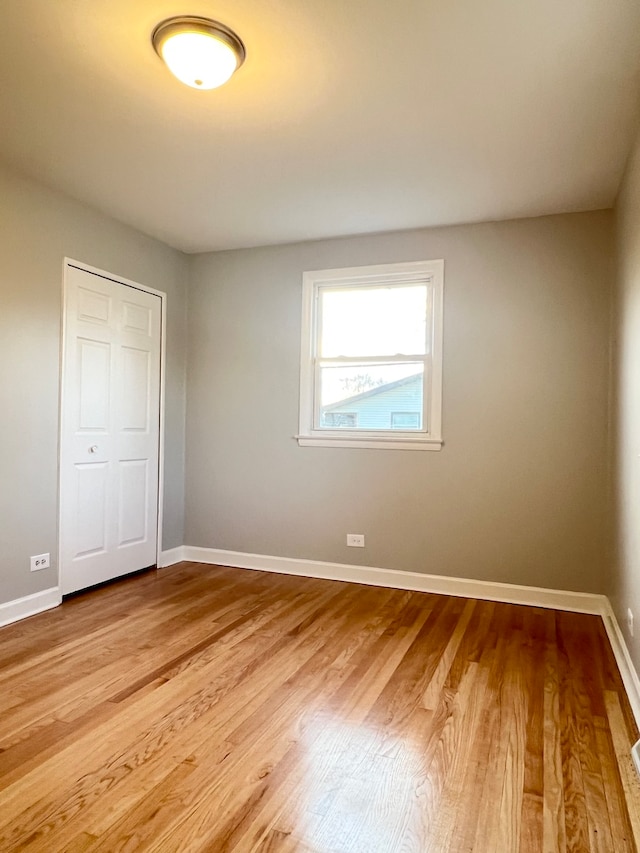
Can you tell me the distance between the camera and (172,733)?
6.76 ft

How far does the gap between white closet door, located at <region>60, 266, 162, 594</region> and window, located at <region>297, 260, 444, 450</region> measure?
1.23m

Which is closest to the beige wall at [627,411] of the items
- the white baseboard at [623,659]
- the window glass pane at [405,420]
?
the white baseboard at [623,659]

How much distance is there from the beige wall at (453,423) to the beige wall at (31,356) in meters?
1.29

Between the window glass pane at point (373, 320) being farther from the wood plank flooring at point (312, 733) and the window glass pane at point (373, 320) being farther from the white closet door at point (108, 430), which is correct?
the wood plank flooring at point (312, 733)

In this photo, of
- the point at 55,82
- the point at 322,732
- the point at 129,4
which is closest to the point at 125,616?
the point at 322,732

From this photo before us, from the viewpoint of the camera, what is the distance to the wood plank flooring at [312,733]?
1585mm

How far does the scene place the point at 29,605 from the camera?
10.8 feet

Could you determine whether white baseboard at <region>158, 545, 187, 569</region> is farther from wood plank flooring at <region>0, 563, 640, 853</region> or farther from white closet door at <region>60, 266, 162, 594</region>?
wood plank flooring at <region>0, 563, 640, 853</region>

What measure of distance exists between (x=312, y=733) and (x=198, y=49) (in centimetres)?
257

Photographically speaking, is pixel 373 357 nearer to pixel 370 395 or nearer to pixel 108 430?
pixel 370 395

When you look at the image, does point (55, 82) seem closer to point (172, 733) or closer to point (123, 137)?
point (123, 137)

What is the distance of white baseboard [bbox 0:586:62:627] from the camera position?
124 inches

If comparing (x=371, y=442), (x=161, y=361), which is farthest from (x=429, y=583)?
(x=161, y=361)

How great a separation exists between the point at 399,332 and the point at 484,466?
1165 millimetres
